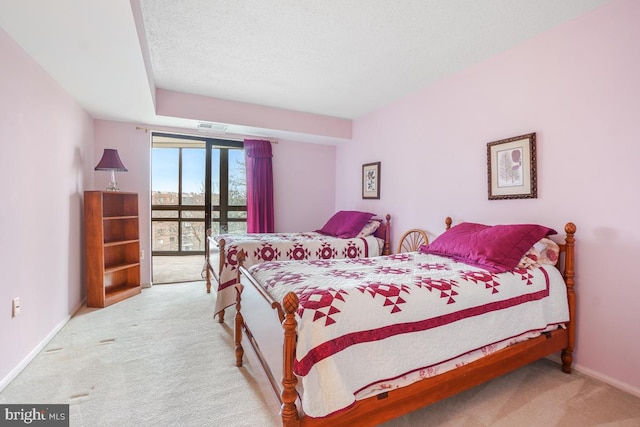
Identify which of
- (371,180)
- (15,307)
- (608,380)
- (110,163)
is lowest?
(608,380)

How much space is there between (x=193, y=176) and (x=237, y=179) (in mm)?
757

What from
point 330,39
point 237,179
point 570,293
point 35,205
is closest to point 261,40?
point 330,39

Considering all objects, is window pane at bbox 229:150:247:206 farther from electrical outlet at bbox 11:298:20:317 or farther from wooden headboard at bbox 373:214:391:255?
electrical outlet at bbox 11:298:20:317

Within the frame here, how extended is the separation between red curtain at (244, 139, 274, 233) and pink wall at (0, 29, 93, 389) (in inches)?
76.8

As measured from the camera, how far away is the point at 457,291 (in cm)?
163

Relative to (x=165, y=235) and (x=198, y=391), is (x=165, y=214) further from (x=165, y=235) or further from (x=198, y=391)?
(x=198, y=391)

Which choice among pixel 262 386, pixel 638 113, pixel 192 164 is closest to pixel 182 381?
pixel 262 386

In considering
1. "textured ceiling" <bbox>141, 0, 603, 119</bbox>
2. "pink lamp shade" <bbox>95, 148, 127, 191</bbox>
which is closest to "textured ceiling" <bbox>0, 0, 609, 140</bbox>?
"textured ceiling" <bbox>141, 0, 603, 119</bbox>

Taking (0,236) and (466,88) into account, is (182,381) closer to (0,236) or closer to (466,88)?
(0,236)

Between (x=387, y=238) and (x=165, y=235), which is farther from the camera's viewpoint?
(x=165, y=235)

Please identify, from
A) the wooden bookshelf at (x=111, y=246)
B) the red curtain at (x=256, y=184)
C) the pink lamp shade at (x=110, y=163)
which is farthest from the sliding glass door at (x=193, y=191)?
the pink lamp shade at (x=110, y=163)

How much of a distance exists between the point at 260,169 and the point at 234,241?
61.8 inches

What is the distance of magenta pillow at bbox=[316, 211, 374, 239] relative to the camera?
373 cm

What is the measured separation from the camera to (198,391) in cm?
181
